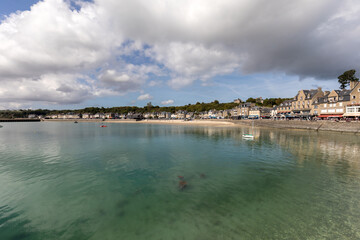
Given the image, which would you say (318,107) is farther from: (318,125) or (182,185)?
(182,185)

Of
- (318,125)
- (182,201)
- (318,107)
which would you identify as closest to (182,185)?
(182,201)

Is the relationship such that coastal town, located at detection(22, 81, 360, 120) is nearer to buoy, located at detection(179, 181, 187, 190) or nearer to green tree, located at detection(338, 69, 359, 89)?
green tree, located at detection(338, 69, 359, 89)

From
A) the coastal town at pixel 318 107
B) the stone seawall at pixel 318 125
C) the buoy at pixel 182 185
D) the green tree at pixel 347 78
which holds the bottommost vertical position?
the buoy at pixel 182 185

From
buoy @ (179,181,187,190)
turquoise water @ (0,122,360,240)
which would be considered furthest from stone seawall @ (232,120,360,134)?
buoy @ (179,181,187,190)

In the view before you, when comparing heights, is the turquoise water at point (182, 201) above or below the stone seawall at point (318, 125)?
below

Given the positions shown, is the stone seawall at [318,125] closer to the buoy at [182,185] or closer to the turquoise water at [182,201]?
the turquoise water at [182,201]

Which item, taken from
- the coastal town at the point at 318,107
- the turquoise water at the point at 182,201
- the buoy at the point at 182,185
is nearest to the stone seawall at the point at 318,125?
the coastal town at the point at 318,107

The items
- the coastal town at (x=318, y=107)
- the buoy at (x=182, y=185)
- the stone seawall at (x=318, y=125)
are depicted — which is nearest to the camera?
the buoy at (x=182, y=185)

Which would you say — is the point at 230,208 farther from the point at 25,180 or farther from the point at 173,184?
the point at 25,180

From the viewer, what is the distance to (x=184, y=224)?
8430 mm

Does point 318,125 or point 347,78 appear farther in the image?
point 347,78

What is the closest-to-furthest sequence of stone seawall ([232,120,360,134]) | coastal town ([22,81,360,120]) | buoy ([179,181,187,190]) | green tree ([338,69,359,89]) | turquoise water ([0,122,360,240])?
1. turquoise water ([0,122,360,240])
2. buoy ([179,181,187,190])
3. stone seawall ([232,120,360,134])
4. coastal town ([22,81,360,120])
5. green tree ([338,69,359,89])

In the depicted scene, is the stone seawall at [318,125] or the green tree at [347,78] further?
the green tree at [347,78]

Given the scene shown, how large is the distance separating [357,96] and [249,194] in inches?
2975
